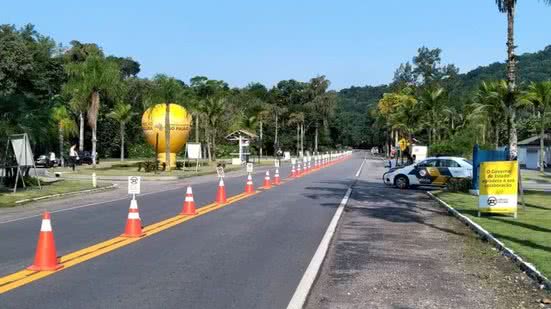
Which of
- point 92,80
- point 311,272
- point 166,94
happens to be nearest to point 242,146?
point 92,80

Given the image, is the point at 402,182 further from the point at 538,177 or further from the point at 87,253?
the point at 87,253

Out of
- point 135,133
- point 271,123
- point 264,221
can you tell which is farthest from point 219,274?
point 271,123

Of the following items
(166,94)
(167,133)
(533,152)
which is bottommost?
(533,152)

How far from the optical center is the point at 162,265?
9.82 m

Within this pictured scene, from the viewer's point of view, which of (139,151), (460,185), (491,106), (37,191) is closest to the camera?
(37,191)

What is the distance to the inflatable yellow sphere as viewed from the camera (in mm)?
48438

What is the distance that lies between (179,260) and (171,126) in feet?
127

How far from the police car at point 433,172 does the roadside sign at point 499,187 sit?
11516mm

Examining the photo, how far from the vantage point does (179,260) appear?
404 inches

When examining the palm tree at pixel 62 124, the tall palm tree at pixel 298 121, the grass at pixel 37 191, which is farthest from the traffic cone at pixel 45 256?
the tall palm tree at pixel 298 121

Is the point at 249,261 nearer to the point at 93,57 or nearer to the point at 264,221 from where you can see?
the point at 264,221

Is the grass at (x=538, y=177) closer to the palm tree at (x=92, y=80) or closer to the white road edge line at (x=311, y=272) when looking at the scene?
the white road edge line at (x=311, y=272)

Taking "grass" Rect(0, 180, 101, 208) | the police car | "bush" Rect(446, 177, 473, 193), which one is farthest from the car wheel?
"grass" Rect(0, 180, 101, 208)

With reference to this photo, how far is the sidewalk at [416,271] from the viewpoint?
7.92 meters
